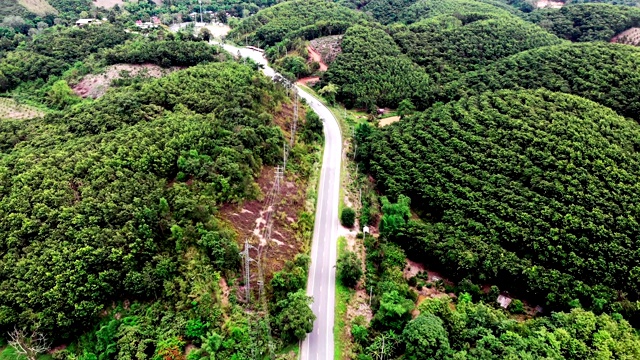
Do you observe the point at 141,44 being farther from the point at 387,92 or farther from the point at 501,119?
the point at 501,119

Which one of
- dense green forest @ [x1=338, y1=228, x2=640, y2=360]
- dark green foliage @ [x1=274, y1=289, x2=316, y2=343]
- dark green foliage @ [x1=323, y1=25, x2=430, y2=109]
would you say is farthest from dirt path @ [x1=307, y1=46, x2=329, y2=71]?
dark green foliage @ [x1=274, y1=289, x2=316, y2=343]

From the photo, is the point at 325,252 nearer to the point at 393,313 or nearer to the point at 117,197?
the point at 393,313

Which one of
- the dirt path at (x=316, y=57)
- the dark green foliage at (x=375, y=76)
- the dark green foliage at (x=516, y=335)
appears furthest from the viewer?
the dirt path at (x=316, y=57)

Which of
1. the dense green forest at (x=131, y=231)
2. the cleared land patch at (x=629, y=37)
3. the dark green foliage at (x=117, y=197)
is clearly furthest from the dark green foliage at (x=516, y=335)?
the cleared land patch at (x=629, y=37)

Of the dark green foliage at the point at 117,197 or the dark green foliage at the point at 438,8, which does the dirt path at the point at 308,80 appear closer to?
the dark green foliage at the point at 117,197

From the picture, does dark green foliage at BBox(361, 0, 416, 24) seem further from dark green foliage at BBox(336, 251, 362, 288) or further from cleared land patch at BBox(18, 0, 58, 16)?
dark green foliage at BBox(336, 251, 362, 288)

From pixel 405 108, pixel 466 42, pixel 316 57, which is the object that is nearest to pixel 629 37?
pixel 466 42
